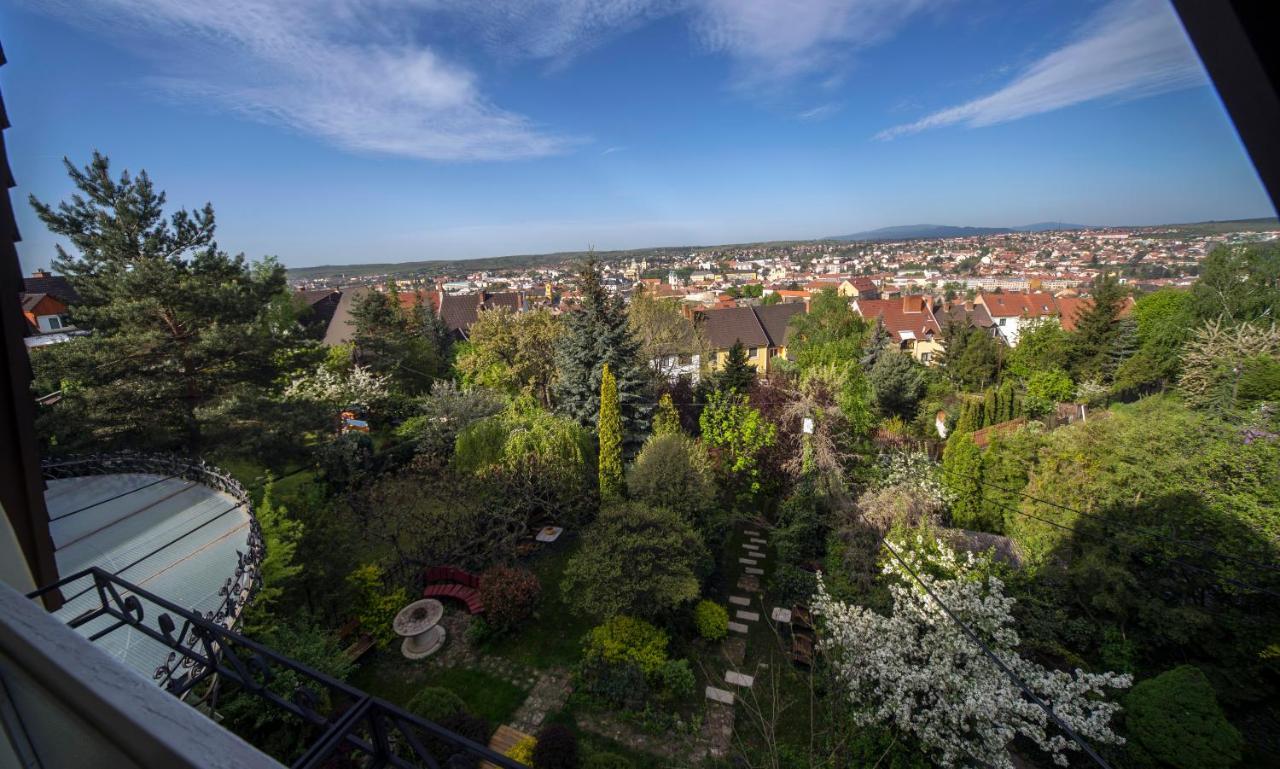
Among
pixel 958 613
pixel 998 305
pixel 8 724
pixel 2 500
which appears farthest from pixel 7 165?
pixel 998 305

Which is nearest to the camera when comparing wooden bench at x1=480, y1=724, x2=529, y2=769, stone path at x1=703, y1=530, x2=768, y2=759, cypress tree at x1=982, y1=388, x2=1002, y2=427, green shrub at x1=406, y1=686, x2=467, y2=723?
green shrub at x1=406, y1=686, x2=467, y2=723

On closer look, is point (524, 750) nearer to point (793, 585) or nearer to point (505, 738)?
point (505, 738)

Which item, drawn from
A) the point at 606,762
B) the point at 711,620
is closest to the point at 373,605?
the point at 606,762

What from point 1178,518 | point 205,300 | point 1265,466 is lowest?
point 1178,518

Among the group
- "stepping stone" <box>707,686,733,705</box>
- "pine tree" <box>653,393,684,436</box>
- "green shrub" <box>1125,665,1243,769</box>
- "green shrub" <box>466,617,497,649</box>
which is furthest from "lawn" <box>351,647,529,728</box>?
"green shrub" <box>1125,665,1243,769</box>

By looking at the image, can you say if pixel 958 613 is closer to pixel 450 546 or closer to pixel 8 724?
pixel 8 724

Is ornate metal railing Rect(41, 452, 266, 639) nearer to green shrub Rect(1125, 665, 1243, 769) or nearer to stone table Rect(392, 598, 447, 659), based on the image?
stone table Rect(392, 598, 447, 659)
